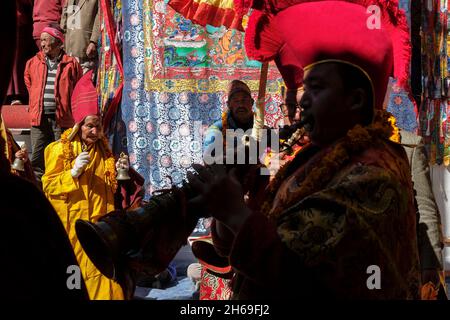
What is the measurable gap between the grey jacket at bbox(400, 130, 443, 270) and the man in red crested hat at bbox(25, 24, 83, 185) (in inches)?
186

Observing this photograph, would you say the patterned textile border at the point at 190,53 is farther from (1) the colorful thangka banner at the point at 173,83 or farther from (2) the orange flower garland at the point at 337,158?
(2) the orange flower garland at the point at 337,158

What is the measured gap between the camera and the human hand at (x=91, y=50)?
775 centimetres

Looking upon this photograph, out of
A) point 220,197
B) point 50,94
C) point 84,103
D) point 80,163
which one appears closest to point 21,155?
point 80,163

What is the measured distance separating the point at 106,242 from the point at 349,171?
A: 2.32 feet

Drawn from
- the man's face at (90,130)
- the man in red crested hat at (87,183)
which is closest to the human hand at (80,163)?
the man in red crested hat at (87,183)

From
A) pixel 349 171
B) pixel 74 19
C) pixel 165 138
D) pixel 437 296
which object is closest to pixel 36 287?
pixel 349 171

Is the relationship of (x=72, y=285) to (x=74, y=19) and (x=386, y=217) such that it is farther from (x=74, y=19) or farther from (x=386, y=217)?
(x=74, y=19)

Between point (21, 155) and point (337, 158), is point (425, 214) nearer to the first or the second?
point (337, 158)

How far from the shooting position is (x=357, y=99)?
1.98 metres

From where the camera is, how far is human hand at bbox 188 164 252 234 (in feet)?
5.93

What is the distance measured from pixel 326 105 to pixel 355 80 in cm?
13

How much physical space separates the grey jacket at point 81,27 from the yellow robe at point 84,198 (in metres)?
2.57

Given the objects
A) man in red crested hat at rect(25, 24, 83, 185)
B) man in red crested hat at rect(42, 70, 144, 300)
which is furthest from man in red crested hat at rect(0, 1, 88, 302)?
man in red crested hat at rect(25, 24, 83, 185)

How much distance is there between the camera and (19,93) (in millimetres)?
8617
